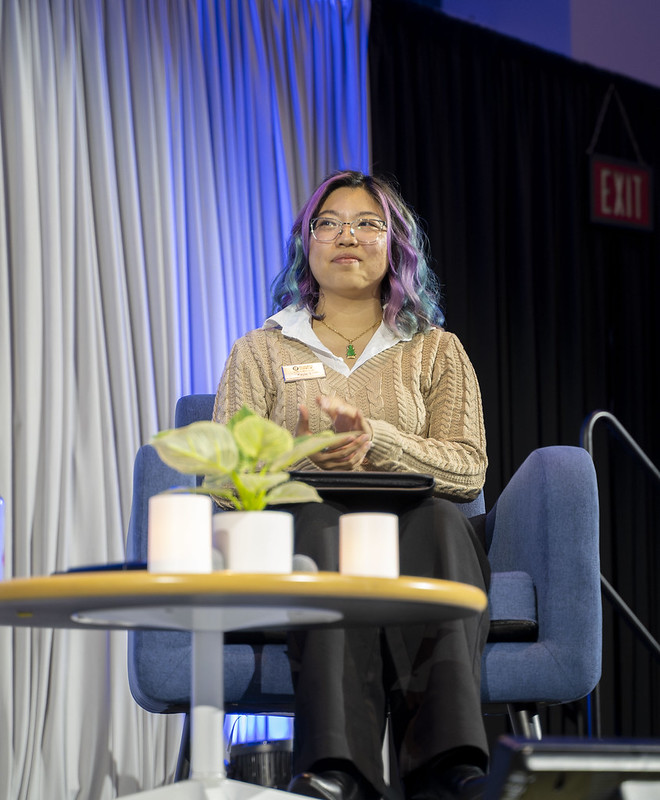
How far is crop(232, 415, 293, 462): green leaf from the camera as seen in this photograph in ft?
3.69

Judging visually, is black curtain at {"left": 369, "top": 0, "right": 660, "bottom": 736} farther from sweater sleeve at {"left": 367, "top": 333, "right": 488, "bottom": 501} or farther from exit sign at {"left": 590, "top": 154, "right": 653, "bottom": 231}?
sweater sleeve at {"left": 367, "top": 333, "right": 488, "bottom": 501}

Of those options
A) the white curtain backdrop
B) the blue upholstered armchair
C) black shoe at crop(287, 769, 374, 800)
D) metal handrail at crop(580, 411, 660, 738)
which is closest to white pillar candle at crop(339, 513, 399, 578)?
black shoe at crop(287, 769, 374, 800)

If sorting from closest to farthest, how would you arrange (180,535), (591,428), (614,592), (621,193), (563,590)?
(180,535) < (563,590) < (614,592) < (591,428) < (621,193)

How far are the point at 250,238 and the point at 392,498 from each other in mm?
1813

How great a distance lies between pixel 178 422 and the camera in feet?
8.01

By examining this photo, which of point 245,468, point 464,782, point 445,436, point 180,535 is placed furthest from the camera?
point 445,436

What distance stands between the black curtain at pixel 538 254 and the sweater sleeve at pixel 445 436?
1.43 metres

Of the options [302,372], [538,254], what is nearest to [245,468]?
[302,372]

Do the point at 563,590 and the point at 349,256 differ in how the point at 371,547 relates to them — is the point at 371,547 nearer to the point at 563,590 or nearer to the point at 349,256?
the point at 563,590

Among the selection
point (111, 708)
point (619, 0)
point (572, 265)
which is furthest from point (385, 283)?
point (619, 0)

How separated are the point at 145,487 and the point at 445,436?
646 millimetres

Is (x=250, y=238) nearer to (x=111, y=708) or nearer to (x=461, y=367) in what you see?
(x=461, y=367)

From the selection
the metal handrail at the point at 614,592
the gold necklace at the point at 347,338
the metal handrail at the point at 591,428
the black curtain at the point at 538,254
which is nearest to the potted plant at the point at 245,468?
the gold necklace at the point at 347,338

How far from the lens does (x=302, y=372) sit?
2.21 meters
